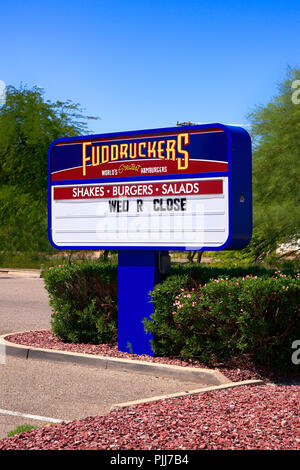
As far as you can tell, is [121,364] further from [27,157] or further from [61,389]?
[27,157]

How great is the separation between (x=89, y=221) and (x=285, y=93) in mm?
14720

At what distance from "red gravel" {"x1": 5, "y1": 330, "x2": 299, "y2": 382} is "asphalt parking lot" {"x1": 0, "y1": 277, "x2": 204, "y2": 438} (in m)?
0.45

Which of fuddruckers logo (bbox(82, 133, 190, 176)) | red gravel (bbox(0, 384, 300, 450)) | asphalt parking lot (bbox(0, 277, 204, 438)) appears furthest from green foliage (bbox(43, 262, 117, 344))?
red gravel (bbox(0, 384, 300, 450))

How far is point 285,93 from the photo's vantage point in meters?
23.3

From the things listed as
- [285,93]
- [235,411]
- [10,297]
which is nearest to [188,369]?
[235,411]

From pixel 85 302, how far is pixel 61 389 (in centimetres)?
253

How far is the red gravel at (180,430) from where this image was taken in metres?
5.06

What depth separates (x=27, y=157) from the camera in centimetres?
3453

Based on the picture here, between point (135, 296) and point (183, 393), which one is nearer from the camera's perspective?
point (183, 393)
